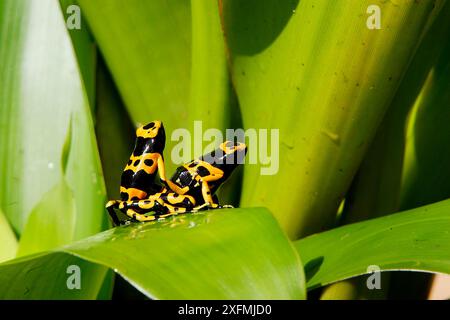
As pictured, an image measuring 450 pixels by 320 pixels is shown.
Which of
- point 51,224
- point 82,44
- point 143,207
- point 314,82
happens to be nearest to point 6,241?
point 51,224

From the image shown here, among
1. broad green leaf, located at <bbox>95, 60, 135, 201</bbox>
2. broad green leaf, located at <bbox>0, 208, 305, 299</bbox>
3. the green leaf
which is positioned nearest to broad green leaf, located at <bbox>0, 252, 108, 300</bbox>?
broad green leaf, located at <bbox>0, 208, 305, 299</bbox>

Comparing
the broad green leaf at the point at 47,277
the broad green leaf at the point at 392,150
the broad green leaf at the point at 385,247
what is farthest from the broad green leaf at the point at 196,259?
the broad green leaf at the point at 392,150

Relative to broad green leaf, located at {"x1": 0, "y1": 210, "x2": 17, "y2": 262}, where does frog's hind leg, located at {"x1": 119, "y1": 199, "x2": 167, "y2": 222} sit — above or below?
above

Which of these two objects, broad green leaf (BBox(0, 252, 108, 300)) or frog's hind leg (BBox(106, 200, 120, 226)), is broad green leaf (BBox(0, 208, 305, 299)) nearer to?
broad green leaf (BBox(0, 252, 108, 300))

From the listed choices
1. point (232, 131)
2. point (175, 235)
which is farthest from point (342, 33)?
point (175, 235)

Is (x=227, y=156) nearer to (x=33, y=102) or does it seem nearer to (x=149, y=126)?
(x=149, y=126)

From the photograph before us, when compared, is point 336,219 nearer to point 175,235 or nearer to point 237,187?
point 237,187

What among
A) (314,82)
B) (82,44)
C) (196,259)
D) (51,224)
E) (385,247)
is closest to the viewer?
(196,259)
